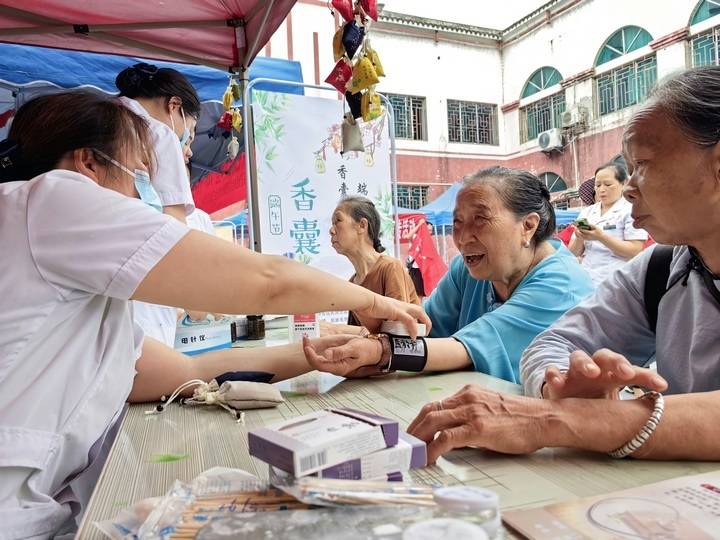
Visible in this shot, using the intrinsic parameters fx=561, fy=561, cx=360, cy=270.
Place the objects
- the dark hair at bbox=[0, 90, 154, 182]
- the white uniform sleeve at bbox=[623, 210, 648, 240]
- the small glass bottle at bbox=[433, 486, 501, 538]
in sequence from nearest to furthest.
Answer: the small glass bottle at bbox=[433, 486, 501, 538] < the dark hair at bbox=[0, 90, 154, 182] < the white uniform sleeve at bbox=[623, 210, 648, 240]

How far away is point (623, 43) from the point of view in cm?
1229

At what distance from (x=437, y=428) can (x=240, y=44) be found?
2.91m

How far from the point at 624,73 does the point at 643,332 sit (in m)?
12.8

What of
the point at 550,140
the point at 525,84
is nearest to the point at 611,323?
the point at 550,140

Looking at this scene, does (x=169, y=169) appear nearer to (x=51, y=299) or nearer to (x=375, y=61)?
(x=375, y=61)

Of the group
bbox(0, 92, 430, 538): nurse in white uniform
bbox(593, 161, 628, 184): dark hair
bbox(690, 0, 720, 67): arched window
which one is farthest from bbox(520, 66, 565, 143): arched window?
bbox(0, 92, 430, 538): nurse in white uniform

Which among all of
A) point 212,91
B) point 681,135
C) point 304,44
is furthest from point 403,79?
point 681,135

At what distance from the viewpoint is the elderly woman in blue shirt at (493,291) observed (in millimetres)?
1668

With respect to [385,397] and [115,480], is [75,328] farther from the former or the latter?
[385,397]

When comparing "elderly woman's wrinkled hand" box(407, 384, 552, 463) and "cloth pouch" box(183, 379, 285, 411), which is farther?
"cloth pouch" box(183, 379, 285, 411)

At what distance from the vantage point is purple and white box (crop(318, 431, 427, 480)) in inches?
26.5

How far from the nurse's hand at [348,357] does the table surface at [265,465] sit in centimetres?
23

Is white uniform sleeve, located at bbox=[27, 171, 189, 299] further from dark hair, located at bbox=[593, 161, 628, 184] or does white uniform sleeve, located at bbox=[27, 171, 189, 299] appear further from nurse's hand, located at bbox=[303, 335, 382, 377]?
dark hair, located at bbox=[593, 161, 628, 184]

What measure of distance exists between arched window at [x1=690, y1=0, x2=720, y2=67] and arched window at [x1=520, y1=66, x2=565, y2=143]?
3.59 metres
